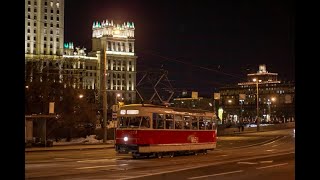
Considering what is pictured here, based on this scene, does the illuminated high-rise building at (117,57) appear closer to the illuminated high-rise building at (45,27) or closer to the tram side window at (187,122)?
the illuminated high-rise building at (45,27)

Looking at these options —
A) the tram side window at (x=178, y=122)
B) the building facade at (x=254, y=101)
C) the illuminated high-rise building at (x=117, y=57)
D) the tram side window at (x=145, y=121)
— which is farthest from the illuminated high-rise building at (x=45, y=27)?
the tram side window at (x=145, y=121)

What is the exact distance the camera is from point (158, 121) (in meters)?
29.0

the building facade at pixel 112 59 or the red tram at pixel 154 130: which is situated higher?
the building facade at pixel 112 59

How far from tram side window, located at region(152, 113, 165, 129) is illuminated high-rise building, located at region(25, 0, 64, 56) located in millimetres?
142027

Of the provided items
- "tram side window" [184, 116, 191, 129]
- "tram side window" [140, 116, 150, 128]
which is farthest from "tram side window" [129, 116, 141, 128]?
"tram side window" [184, 116, 191, 129]

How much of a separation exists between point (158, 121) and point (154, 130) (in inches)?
27.6

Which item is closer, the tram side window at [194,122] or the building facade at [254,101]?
the tram side window at [194,122]

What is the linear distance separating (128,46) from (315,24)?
19077 cm

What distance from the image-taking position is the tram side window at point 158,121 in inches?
1131

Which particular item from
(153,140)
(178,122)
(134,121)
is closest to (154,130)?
(153,140)

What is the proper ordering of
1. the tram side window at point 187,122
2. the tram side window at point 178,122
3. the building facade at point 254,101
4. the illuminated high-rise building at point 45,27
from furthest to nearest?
the illuminated high-rise building at point 45,27 < the building facade at point 254,101 < the tram side window at point 187,122 < the tram side window at point 178,122

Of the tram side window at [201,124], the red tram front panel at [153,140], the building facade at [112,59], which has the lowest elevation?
the red tram front panel at [153,140]

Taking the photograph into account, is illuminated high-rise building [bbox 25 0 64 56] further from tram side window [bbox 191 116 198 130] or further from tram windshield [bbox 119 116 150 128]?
tram windshield [bbox 119 116 150 128]

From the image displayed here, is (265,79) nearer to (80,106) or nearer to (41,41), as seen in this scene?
(41,41)
